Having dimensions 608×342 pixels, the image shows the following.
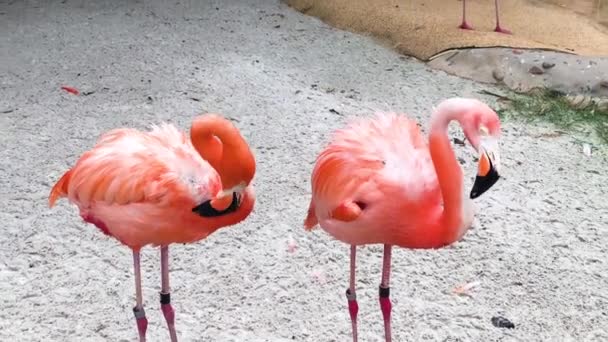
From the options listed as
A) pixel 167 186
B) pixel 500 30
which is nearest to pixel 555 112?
pixel 500 30

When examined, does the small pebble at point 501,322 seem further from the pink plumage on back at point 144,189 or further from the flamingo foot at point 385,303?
the pink plumage on back at point 144,189

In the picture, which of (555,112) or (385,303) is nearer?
(385,303)

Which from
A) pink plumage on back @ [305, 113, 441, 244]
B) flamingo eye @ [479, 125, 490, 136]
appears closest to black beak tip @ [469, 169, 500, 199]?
flamingo eye @ [479, 125, 490, 136]

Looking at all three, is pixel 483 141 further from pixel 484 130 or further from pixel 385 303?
pixel 385 303

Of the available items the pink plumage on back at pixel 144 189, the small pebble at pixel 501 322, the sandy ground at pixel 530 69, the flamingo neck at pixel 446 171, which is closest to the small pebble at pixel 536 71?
the sandy ground at pixel 530 69

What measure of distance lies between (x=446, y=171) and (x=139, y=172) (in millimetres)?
813

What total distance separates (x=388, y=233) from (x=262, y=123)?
79.7 inches

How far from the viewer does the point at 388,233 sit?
201 cm

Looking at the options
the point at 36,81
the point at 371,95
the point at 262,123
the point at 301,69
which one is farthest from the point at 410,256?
the point at 36,81

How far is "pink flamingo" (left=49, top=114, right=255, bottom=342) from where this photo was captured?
73.3 inches

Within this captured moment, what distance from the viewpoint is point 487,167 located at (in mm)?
1748

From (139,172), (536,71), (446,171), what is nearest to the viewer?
(446,171)

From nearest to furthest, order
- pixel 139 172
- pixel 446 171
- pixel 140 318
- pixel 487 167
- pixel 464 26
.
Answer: pixel 487 167 → pixel 446 171 → pixel 139 172 → pixel 140 318 → pixel 464 26

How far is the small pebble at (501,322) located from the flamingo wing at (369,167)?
81 cm
